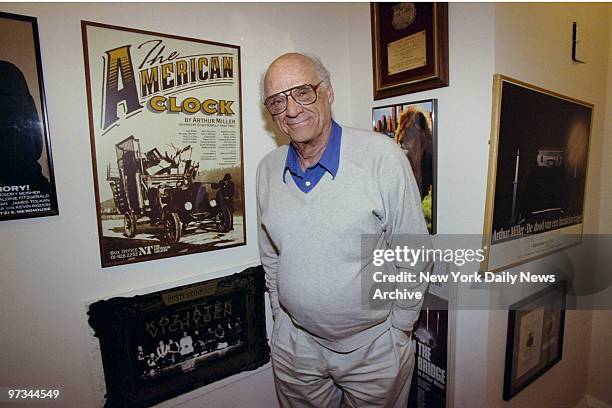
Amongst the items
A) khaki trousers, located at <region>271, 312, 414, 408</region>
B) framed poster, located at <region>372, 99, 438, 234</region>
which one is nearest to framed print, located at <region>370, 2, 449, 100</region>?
framed poster, located at <region>372, 99, 438, 234</region>

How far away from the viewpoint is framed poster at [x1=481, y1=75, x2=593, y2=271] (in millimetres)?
1229

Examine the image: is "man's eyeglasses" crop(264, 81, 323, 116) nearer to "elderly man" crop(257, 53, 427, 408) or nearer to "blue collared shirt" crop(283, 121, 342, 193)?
"elderly man" crop(257, 53, 427, 408)

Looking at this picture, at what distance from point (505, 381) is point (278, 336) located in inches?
40.9

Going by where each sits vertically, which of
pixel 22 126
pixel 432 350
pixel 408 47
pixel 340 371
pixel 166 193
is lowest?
pixel 432 350

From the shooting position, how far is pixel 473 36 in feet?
4.15

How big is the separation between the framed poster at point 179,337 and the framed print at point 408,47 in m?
1.08

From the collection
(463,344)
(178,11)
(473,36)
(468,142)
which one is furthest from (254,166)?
(463,344)

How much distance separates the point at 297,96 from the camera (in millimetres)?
1128

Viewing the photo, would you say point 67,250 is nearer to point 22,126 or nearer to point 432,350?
point 22,126

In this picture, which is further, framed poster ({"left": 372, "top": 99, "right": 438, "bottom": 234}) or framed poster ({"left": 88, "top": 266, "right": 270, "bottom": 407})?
framed poster ({"left": 372, "top": 99, "right": 438, "bottom": 234})

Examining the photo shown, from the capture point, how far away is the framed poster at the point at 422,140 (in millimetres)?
1428

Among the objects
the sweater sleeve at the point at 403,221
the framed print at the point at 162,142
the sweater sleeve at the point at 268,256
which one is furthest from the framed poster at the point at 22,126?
the sweater sleeve at the point at 403,221

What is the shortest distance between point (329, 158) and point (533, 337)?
4.47ft

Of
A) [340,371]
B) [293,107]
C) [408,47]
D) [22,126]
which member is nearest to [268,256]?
[340,371]
